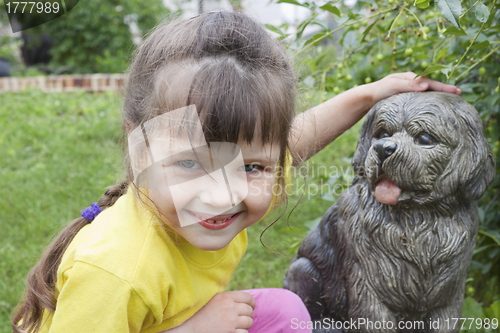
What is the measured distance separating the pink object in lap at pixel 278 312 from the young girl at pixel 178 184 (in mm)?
274

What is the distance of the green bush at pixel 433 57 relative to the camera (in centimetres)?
204

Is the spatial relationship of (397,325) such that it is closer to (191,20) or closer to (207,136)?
(207,136)

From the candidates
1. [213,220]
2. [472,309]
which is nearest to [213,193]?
[213,220]

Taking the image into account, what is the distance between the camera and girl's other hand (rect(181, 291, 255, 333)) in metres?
1.71

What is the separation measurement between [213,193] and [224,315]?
60cm

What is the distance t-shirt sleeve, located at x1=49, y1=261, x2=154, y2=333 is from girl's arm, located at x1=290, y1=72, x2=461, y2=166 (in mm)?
906

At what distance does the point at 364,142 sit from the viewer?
178 cm

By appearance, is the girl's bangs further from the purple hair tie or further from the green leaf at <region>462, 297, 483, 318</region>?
the green leaf at <region>462, 297, 483, 318</region>

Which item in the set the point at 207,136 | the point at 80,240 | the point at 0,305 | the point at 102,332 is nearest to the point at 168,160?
the point at 207,136

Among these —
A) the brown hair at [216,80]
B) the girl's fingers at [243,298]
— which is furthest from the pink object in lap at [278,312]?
the brown hair at [216,80]

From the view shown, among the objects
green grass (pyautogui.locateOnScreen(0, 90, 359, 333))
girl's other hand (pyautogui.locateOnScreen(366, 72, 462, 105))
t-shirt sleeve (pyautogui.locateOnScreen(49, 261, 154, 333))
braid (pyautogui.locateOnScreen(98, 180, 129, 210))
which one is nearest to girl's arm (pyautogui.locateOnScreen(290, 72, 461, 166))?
girl's other hand (pyautogui.locateOnScreen(366, 72, 462, 105))

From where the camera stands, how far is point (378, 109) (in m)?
Answer: 1.69

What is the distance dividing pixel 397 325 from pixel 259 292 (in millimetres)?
614

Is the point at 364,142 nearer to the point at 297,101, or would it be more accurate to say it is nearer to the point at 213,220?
the point at 297,101
